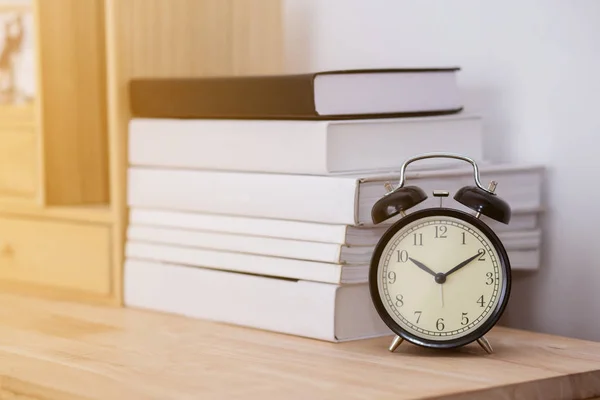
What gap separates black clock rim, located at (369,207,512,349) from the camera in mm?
995

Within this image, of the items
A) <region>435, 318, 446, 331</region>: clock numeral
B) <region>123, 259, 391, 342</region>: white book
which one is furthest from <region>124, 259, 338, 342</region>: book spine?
<region>435, 318, 446, 331</region>: clock numeral

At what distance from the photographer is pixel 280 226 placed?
113cm

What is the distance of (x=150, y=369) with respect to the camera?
0.96 metres

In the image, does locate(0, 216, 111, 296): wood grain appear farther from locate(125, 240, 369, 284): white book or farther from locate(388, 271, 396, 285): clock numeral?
locate(388, 271, 396, 285): clock numeral

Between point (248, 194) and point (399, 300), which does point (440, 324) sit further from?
point (248, 194)

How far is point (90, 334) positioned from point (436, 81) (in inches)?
19.9

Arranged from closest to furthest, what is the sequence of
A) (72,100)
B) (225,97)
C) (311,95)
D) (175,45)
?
(311,95) → (225,97) → (175,45) → (72,100)

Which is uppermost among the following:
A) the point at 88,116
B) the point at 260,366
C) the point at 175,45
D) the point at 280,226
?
the point at 175,45

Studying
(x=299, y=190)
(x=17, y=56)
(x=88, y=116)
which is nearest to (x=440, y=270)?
(x=299, y=190)

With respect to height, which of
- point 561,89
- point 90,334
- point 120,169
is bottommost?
point 90,334

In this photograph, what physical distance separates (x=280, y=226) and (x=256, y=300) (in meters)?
0.09

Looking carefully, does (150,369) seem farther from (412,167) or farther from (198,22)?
(198,22)

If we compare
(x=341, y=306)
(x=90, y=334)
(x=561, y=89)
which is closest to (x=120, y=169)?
(x=90, y=334)

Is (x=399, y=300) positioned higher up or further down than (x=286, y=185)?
further down
